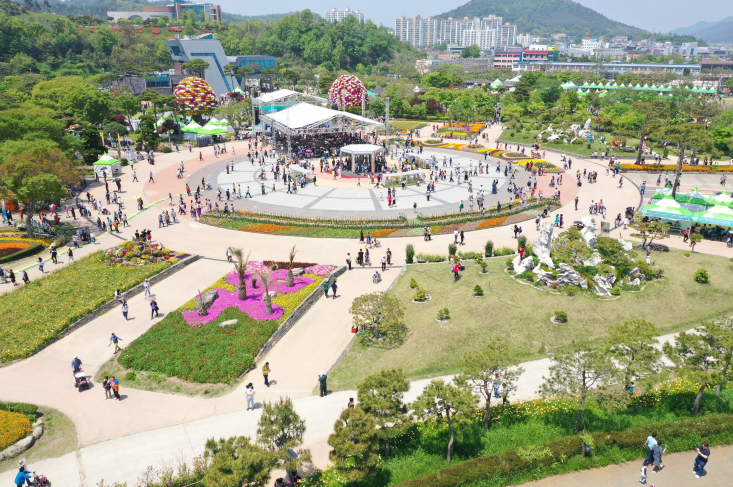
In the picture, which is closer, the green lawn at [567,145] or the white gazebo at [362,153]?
the white gazebo at [362,153]

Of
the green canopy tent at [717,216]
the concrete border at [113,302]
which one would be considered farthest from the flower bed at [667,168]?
the concrete border at [113,302]

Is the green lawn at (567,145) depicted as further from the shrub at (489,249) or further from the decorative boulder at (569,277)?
the decorative boulder at (569,277)

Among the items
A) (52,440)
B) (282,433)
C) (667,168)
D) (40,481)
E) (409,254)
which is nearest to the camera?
(282,433)

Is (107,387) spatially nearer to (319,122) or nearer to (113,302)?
(113,302)

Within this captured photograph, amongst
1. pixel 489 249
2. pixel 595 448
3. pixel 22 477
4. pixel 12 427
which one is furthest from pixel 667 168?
pixel 22 477

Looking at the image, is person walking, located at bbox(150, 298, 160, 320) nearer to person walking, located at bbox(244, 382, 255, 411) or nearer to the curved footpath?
the curved footpath

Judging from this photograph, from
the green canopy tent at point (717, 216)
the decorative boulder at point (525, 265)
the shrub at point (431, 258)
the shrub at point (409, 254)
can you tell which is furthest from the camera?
the green canopy tent at point (717, 216)

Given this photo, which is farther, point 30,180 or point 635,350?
point 30,180
